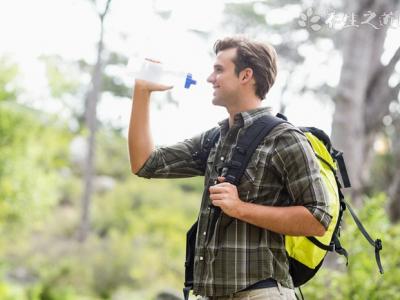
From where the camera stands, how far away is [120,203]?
69.3 ft


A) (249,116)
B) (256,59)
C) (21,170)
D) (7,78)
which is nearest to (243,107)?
(249,116)

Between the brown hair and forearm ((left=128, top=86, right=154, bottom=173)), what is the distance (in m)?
0.36

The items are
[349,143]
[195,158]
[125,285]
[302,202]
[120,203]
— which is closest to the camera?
[302,202]

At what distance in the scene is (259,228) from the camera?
7.84ft

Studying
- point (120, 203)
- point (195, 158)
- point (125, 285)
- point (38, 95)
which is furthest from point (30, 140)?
point (195, 158)

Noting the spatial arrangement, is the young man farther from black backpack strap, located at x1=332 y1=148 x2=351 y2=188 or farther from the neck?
black backpack strap, located at x1=332 y1=148 x2=351 y2=188

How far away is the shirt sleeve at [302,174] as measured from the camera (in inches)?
90.2

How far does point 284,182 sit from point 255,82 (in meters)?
0.38

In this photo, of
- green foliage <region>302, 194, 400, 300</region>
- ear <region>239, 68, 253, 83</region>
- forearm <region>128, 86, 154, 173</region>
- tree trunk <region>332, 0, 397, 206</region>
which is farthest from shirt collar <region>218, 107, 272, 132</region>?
tree trunk <region>332, 0, 397, 206</region>

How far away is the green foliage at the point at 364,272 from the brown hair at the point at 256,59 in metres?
2.58

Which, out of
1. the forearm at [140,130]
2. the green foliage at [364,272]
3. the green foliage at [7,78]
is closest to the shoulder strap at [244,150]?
the forearm at [140,130]

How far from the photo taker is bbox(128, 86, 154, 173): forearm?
2637 mm

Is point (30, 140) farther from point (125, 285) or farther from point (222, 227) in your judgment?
point (222, 227)

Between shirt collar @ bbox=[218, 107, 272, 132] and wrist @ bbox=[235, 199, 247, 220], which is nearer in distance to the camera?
wrist @ bbox=[235, 199, 247, 220]
